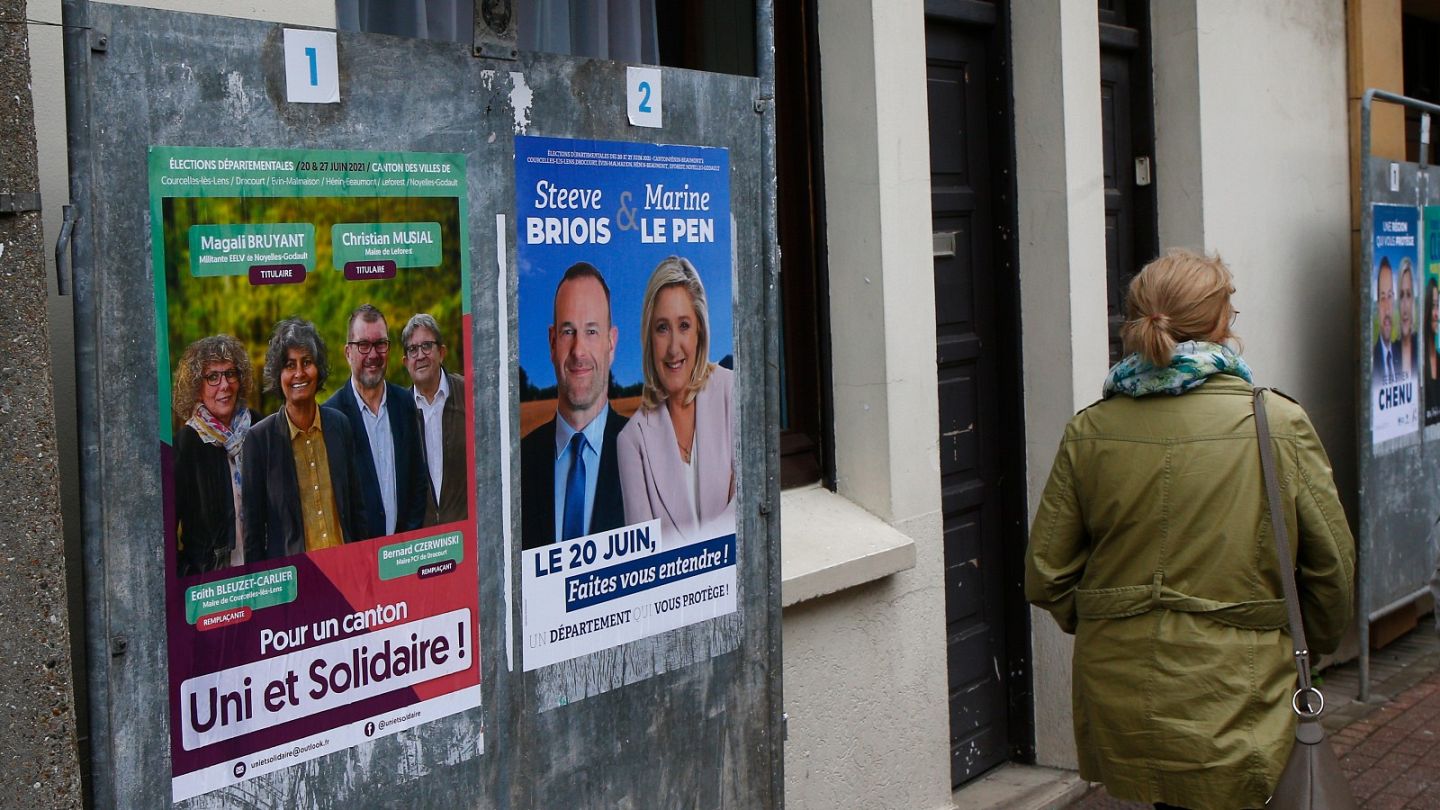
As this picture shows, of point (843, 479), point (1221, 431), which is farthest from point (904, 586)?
point (1221, 431)

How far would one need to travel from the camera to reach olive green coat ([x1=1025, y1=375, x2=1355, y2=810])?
11.2 feet

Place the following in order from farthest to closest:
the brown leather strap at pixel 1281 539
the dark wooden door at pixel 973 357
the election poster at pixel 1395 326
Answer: the election poster at pixel 1395 326 < the dark wooden door at pixel 973 357 < the brown leather strap at pixel 1281 539

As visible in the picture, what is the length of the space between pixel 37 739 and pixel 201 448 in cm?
44

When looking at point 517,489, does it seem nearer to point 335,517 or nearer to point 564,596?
Result: point 564,596

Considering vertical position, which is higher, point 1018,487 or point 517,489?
point 517,489

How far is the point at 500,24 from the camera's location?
2523 millimetres

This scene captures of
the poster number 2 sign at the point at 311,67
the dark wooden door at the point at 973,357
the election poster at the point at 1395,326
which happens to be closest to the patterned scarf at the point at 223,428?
the poster number 2 sign at the point at 311,67

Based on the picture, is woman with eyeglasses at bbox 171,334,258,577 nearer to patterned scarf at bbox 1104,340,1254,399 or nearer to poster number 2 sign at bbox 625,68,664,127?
poster number 2 sign at bbox 625,68,664,127

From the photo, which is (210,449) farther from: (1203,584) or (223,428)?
(1203,584)

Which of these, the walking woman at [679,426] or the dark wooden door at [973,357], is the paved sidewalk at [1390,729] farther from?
the walking woman at [679,426]

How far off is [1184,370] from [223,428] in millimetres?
2217

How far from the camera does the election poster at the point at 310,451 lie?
83.8 inches

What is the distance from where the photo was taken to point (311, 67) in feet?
7.41

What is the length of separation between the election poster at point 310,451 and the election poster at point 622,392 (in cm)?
18
